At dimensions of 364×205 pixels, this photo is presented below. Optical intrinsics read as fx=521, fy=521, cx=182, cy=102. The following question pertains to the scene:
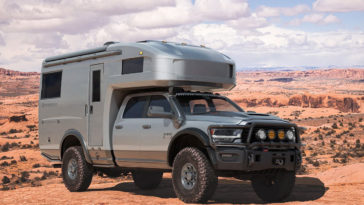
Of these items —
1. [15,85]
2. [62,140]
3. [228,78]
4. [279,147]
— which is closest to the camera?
[279,147]

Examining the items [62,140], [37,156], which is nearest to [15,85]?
[37,156]

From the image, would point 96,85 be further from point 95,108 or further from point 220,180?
point 220,180

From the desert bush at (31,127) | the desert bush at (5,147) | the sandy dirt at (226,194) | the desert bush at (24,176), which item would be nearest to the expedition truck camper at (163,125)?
the sandy dirt at (226,194)

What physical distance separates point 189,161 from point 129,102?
239cm

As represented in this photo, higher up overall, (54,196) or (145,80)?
(145,80)

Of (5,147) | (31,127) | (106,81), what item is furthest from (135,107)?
(31,127)

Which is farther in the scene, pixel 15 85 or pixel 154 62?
pixel 15 85

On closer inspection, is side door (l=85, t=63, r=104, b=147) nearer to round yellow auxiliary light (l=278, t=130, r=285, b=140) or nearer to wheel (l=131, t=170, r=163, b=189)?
wheel (l=131, t=170, r=163, b=189)

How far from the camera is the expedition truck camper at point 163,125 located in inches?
340

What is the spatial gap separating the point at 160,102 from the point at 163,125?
586 mm

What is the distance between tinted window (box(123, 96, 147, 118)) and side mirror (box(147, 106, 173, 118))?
1.76ft

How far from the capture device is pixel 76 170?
39.5 ft

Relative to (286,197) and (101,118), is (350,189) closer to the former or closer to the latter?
(286,197)

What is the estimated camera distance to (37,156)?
102 feet
